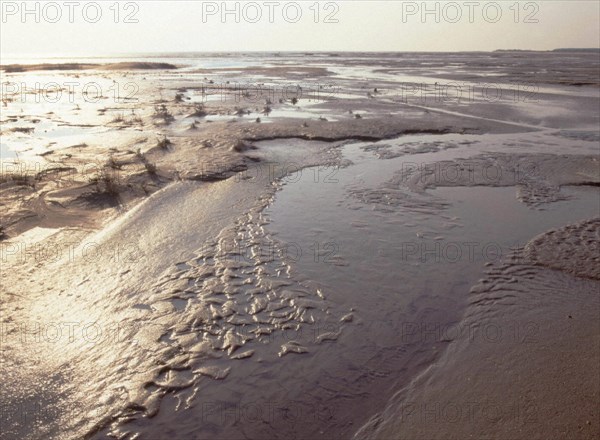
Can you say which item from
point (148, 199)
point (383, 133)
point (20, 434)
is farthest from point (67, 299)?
point (383, 133)

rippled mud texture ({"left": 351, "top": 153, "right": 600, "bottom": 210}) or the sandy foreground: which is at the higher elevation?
rippled mud texture ({"left": 351, "top": 153, "right": 600, "bottom": 210})

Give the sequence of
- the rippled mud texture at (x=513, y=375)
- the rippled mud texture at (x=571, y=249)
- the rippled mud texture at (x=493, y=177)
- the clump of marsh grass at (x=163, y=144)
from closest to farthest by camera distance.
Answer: the rippled mud texture at (x=513, y=375) < the rippled mud texture at (x=571, y=249) < the rippled mud texture at (x=493, y=177) < the clump of marsh grass at (x=163, y=144)

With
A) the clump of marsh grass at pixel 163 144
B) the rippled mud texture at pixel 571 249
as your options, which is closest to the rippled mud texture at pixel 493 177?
the rippled mud texture at pixel 571 249

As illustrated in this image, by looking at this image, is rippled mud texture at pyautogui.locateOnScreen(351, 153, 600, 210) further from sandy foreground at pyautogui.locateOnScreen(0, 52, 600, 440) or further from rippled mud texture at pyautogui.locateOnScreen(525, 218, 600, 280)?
rippled mud texture at pyautogui.locateOnScreen(525, 218, 600, 280)

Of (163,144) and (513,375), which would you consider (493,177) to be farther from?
(163,144)

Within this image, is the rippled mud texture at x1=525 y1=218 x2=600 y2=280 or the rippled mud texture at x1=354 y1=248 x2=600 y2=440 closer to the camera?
the rippled mud texture at x1=354 y1=248 x2=600 y2=440

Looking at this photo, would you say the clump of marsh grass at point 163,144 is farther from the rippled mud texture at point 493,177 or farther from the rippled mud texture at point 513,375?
the rippled mud texture at point 513,375

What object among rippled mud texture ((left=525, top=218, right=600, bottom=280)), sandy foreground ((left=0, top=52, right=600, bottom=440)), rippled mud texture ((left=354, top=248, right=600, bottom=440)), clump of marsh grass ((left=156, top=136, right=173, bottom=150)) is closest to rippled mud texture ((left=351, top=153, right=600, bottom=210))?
sandy foreground ((left=0, top=52, right=600, bottom=440))

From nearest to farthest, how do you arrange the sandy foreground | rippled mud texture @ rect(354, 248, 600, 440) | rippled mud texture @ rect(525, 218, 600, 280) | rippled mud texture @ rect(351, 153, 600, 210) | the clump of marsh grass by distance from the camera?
rippled mud texture @ rect(354, 248, 600, 440) < the sandy foreground < rippled mud texture @ rect(525, 218, 600, 280) < rippled mud texture @ rect(351, 153, 600, 210) < the clump of marsh grass

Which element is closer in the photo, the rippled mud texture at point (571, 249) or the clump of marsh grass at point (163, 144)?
the rippled mud texture at point (571, 249)
